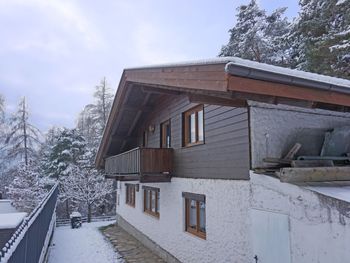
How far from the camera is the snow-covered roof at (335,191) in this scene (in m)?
4.17

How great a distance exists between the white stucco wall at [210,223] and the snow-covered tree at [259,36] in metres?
11.8

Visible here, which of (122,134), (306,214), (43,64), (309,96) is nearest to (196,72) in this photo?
(309,96)

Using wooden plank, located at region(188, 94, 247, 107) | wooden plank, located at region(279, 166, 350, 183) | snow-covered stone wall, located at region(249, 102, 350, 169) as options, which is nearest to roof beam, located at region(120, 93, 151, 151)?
wooden plank, located at region(188, 94, 247, 107)

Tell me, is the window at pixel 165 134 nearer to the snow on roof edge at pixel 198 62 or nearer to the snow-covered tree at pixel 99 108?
the snow on roof edge at pixel 198 62

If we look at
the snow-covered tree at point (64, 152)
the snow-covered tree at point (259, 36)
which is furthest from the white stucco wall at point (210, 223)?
the snow-covered tree at point (64, 152)

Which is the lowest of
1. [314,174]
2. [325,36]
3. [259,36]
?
[314,174]

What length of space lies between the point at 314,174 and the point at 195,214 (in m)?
4.24

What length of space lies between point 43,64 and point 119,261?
2532cm

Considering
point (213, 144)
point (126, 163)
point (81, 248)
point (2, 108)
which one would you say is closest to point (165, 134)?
point (126, 163)

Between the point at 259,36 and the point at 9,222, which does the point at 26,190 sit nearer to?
the point at 9,222

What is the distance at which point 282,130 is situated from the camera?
6.10 metres

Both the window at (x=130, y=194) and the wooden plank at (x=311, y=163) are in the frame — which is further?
the window at (x=130, y=194)

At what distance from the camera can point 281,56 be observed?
18.5 m

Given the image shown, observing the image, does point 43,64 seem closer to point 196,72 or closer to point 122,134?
point 122,134
